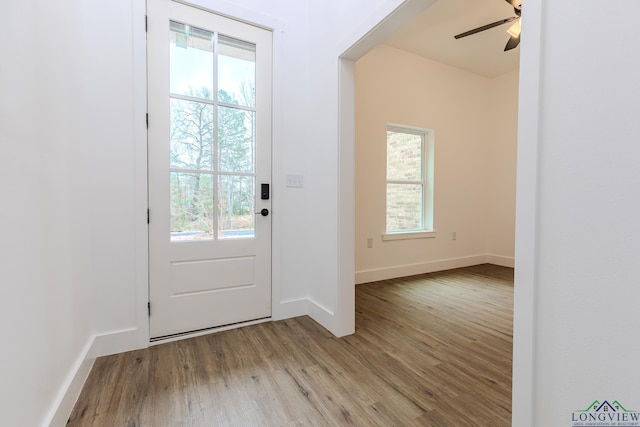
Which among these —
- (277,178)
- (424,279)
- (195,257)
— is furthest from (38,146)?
(424,279)

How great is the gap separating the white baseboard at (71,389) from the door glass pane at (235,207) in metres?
1.07

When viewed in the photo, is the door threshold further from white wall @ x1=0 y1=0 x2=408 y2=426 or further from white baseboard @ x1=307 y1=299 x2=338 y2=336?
white baseboard @ x1=307 y1=299 x2=338 y2=336

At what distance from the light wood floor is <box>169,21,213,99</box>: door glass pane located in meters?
1.91

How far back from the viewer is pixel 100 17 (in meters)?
1.82

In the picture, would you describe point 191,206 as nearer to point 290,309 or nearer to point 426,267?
point 290,309

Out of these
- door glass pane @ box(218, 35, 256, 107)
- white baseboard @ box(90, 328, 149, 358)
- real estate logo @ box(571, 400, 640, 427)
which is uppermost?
door glass pane @ box(218, 35, 256, 107)

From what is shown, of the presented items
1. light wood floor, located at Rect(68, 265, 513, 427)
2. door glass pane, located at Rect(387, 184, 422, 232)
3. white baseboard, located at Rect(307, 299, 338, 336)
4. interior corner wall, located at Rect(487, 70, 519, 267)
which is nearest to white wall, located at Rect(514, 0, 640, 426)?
light wood floor, located at Rect(68, 265, 513, 427)

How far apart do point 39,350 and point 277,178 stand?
1726mm

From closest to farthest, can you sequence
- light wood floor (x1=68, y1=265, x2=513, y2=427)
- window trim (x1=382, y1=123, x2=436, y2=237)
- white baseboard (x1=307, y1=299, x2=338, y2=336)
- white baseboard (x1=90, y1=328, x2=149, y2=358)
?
light wood floor (x1=68, y1=265, x2=513, y2=427)
white baseboard (x1=90, y1=328, x2=149, y2=358)
white baseboard (x1=307, y1=299, x2=338, y2=336)
window trim (x1=382, y1=123, x2=436, y2=237)

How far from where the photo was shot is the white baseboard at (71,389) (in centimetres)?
120

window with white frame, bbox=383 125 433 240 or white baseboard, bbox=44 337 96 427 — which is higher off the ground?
window with white frame, bbox=383 125 433 240

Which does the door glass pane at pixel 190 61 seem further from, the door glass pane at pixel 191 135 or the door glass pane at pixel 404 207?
the door glass pane at pixel 404 207

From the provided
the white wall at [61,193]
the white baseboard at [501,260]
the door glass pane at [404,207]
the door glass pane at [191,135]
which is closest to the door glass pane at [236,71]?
the door glass pane at [191,135]

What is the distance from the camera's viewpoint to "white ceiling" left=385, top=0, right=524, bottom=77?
114 inches
